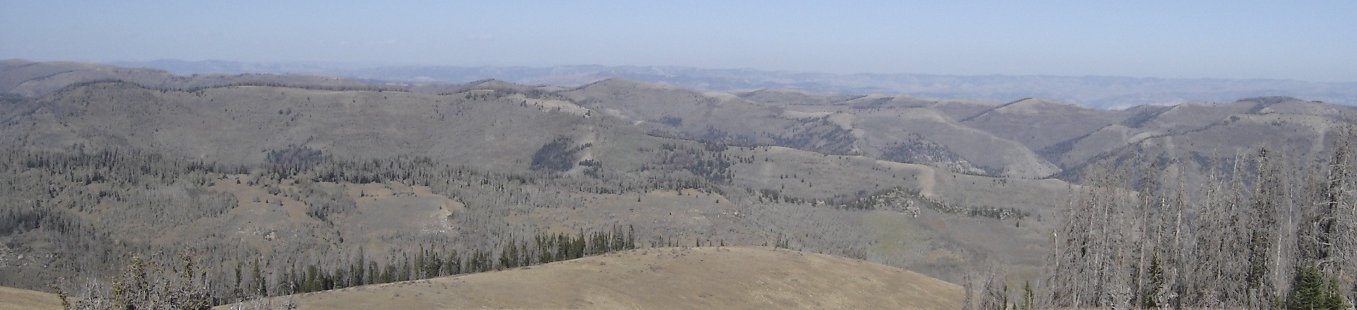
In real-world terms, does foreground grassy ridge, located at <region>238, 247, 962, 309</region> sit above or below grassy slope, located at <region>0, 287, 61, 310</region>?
below

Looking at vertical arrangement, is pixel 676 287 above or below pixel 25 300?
below

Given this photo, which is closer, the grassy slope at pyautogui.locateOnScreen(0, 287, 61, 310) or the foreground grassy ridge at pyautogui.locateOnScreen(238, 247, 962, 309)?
the grassy slope at pyautogui.locateOnScreen(0, 287, 61, 310)

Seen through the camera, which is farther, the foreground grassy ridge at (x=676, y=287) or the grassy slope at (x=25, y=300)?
the foreground grassy ridge at (x=676, y=287)

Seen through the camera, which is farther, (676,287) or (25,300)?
(676,287)

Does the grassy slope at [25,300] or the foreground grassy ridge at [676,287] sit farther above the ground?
the grassy slope at [25,300]

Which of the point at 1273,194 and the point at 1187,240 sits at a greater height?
the point at 1273,194

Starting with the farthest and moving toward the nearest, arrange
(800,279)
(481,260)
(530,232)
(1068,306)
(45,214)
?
1. (530,232)
2. (45,214)
3. (481,260)
4. (800,279)
5. (1068,306)

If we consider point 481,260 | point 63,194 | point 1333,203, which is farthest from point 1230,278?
point 63,194

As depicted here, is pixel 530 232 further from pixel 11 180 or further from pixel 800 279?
pixel 11 180
